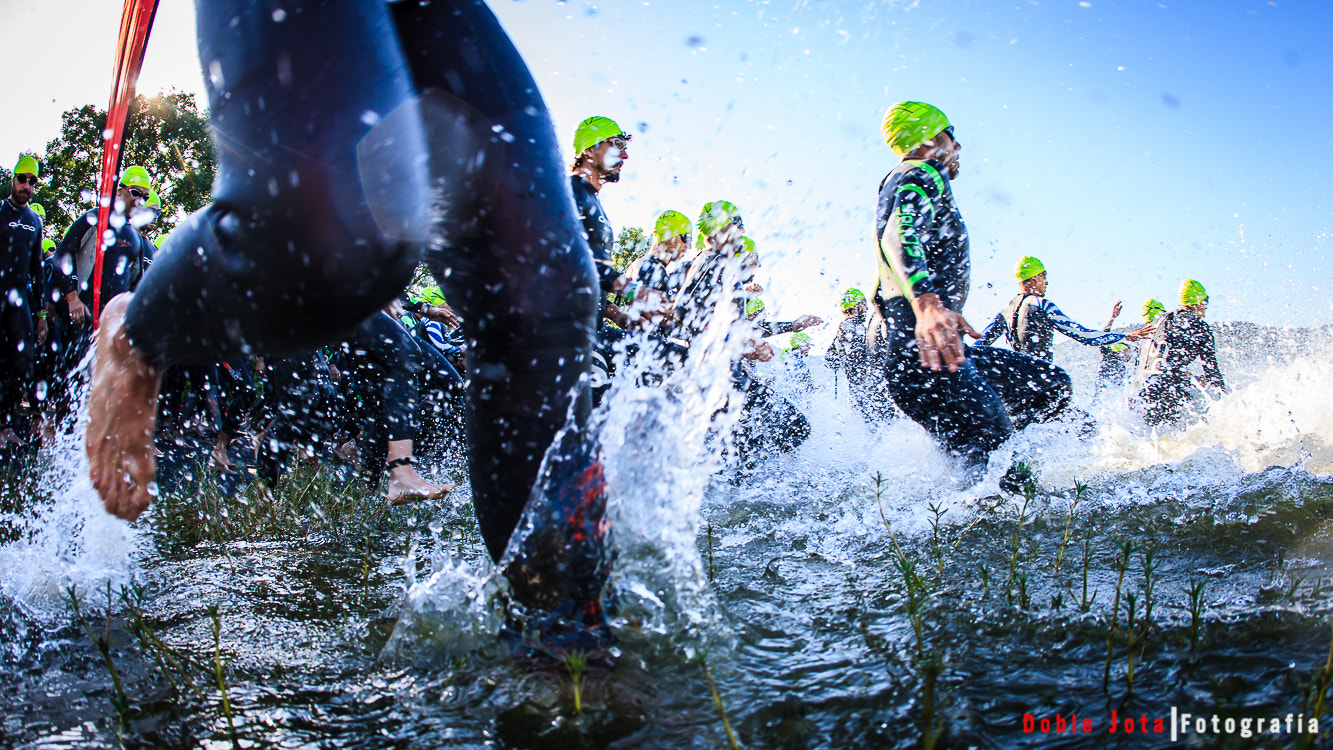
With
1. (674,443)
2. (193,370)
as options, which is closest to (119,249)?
(193,370)

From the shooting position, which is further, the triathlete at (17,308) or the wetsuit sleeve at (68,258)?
the wetsuit sleeve at (68,258)

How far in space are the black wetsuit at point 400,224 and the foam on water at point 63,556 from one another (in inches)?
39.0

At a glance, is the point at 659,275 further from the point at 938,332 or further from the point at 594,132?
the point at 938,332

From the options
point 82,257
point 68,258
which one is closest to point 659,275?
point 82,257

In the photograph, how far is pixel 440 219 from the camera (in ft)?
4.49

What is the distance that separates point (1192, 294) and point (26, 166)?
14.5 m

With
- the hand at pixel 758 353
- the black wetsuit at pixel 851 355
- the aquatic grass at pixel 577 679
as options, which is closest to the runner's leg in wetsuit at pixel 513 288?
the aquatic grass at pixel 577 679

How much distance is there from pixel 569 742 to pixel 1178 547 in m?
2.19

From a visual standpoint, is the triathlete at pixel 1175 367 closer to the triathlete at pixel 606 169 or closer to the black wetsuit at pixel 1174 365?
the black wetsuit at pixel 1174 365

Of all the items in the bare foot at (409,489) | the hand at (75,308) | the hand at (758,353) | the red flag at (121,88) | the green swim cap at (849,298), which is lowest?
the bare foot at (409,489)

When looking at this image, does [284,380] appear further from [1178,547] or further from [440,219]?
[1178,547]

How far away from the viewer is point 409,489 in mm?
2984

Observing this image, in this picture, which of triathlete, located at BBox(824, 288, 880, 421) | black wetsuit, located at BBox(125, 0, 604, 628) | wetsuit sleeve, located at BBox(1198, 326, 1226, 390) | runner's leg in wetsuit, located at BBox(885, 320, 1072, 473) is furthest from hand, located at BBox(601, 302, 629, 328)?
wetsuit sleeve, located at BBox(1198, 326, 1226, 390)

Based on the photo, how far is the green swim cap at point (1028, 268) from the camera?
1069cm
